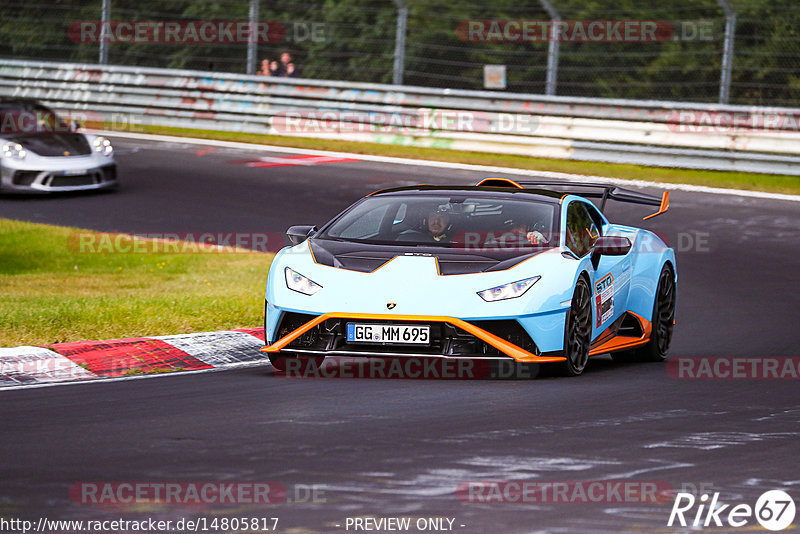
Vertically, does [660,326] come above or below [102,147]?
below

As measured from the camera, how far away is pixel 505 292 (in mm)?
8305

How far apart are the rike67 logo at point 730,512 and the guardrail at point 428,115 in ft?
50.9

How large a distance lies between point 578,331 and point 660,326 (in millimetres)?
1886

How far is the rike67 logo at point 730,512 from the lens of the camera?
207 inches

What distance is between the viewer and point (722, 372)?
9406 millimetres

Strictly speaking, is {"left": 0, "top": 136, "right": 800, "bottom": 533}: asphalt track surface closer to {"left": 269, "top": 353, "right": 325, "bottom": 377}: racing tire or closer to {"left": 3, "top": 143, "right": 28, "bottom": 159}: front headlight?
{"left": 269, "top": 353, "right": 325, "bottom": 377}: racing tire

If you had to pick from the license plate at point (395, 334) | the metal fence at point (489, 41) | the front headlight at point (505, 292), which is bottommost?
the license plate at point (395, 334)
